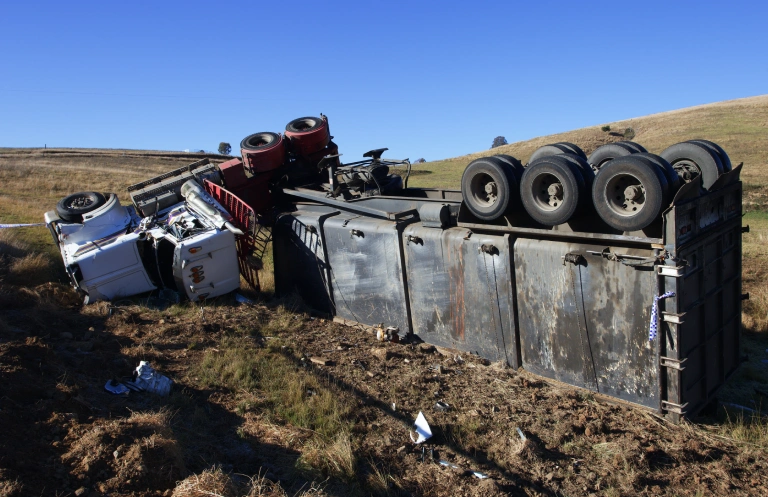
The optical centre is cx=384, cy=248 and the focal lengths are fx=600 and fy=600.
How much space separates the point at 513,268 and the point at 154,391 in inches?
146

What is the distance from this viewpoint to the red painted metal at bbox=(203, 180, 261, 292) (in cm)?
923

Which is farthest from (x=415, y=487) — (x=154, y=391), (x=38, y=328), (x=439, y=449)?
(x=38, y=328)

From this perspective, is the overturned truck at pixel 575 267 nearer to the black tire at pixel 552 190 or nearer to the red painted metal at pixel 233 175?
the black tire at pixel 552 190

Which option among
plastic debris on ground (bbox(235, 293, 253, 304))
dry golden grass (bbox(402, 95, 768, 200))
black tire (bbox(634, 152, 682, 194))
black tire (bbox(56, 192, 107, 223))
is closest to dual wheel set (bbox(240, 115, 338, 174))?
plastic debris on ground (bbox(235, 293, 253, 304))

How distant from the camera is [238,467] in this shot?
4.55m

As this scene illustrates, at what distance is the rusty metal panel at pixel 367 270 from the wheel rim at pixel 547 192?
2088 mm

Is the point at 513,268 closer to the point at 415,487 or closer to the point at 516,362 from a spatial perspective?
the point at 516,362

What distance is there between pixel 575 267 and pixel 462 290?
149cm

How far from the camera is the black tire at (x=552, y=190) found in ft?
17.2

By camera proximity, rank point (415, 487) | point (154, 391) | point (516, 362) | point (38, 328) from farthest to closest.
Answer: point (38, 328)
point (516, 362)
point (154, 391)
point (415, 487)

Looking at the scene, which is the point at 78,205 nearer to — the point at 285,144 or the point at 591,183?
the point at 285,144

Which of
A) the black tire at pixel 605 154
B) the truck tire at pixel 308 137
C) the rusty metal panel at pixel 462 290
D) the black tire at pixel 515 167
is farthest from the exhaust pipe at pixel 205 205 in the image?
the black tire at pixel 605 154

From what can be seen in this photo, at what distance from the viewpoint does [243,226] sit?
9.32 metres

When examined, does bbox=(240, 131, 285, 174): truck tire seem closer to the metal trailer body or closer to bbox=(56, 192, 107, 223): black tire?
bbox=(56, 192, 107, 223): black tire
